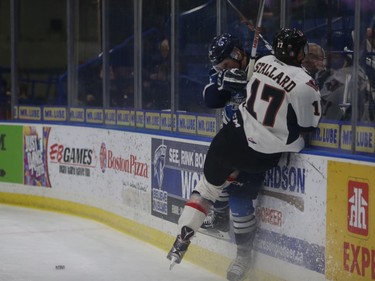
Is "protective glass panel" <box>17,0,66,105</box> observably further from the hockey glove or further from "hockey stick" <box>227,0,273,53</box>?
the hockey glove

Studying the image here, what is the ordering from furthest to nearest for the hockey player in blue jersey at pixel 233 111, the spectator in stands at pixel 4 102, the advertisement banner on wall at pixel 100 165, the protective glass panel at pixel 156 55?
the spectator in stands at pixel 4 102, the advertisement banner on wall at pixel 100 165, the protective glass panel at pixel 156 55, the hockey player in blue jersey at pixel 233 111

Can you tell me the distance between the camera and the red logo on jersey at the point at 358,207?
4.14 m

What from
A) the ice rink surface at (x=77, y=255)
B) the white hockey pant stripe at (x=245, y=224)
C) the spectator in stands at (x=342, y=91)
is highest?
the spectator in stands at (x=342, y=91)

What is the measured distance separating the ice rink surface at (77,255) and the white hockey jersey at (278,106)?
1.09 meters

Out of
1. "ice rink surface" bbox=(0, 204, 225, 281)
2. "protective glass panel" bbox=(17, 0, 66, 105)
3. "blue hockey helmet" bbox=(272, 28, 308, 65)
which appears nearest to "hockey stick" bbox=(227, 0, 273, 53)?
"blue hockey helmet" bbox=(272, 28, 308, 65)

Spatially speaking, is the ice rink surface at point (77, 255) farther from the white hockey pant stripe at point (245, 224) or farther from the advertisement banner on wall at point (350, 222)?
the advertisement banner on wall at point (350, 222)

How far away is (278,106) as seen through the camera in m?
4.63

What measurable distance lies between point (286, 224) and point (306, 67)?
0.80 m

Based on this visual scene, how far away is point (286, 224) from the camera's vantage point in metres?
4.82

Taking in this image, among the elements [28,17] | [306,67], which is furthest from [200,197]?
[28,17]

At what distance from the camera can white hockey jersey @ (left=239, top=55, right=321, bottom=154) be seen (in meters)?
4.54

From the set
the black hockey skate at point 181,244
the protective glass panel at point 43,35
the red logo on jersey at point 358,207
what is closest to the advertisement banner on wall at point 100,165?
the black hockey skate at point 181,244

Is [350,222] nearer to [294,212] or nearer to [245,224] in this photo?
[294,212]

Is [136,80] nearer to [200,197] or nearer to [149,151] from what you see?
[149,151]
